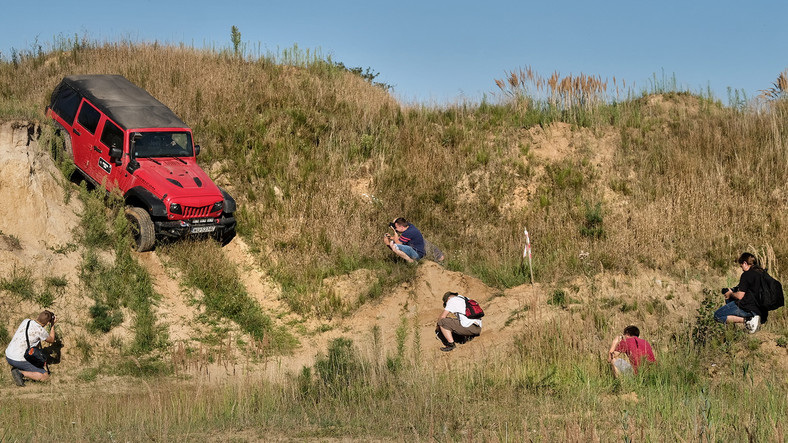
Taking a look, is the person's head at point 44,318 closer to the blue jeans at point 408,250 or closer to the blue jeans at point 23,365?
the blue jeans at point 23,365

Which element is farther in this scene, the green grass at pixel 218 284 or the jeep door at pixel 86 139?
the jeep door at pixel 86 139

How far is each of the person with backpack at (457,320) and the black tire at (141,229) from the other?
5790 millimetres

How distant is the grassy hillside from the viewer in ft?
31.7

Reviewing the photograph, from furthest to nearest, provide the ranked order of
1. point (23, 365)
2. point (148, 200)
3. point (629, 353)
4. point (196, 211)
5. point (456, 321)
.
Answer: point (196, 211)
point (148, 200)
point (456, 321)
point (23, 365)
point (629, 353)

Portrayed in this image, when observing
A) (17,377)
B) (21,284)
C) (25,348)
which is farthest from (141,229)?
(17,377)

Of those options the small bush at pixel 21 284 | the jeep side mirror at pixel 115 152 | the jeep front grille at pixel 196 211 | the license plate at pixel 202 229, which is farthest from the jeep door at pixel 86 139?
the small bush at pixel 21 284

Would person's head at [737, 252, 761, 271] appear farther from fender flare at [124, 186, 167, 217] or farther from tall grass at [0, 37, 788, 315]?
fender flare at [124, 186, 167, 217]

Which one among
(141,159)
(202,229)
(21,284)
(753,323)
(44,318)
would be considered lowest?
(753,323)

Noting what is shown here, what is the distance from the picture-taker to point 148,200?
1534cm

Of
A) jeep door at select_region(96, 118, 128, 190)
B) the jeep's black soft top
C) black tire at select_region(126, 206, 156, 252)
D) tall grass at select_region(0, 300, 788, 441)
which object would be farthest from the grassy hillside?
jeep door at select_region(96, 118, 128, 190)

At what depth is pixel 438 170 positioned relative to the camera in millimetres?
19531

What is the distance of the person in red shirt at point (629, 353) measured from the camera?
36.3 feet

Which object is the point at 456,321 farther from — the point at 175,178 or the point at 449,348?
the point at 175,178

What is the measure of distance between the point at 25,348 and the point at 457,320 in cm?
679
